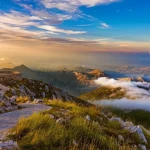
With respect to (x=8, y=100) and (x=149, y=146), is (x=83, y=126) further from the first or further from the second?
(x=8, y=100)

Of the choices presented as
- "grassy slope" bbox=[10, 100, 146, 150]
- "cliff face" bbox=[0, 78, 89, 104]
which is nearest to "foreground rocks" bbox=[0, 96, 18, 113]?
"grassy slope" bbox=[10, 100, 146, 150]

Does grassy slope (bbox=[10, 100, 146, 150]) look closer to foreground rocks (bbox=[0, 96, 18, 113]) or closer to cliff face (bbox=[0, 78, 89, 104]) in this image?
foreground rocks (bbox=[0, 96, 18, 113])

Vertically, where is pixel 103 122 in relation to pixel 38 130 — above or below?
below

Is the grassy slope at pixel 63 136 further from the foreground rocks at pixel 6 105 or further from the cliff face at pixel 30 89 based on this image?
the cliff face at pixel 30 89

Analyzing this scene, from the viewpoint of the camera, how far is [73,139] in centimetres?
1163

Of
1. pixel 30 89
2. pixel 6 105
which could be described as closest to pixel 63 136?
pixel 6 105

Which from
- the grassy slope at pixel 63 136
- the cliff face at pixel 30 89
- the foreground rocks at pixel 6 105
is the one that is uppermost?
the grassy slope at pixel 63 136

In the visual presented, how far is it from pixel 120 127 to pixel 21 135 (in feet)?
24.9

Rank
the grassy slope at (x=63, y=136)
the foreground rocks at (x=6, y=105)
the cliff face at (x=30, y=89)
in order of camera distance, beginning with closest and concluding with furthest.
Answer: the grassy slope at (x=63, y=136)
the foreground rocks at (x=6, y=105)
the cliff face at (x=30, y=89)

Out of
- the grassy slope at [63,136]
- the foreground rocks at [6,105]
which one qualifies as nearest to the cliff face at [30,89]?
the foreground rocks at [6,105]

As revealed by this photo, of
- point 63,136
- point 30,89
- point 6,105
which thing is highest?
point 63,136

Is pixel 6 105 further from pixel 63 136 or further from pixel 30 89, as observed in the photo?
pixel 30 89

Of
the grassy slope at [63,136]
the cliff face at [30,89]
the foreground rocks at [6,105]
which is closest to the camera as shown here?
the grassy slope at [63,136]

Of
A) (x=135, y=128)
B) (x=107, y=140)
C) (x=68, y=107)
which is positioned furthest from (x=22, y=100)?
(x=107, y=140)
